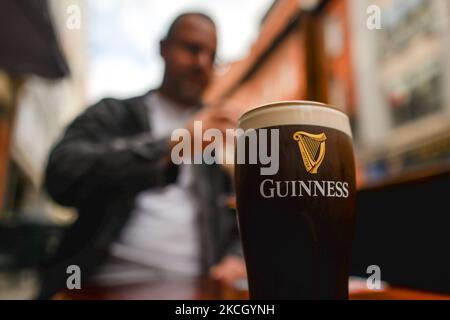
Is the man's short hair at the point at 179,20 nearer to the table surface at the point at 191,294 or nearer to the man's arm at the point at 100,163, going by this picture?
the man's arm at the point at 100,163

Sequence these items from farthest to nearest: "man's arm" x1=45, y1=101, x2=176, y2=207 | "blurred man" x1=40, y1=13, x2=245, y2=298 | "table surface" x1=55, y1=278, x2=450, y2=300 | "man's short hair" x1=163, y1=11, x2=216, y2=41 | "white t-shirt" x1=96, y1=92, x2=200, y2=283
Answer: "man's short hair" x1=163, y1=11, x2=216, y2=41
"white t-shirt" x1=96, y1=92, x2=200, y2=283
"blurred man" x1=40, y1=13, x2=245, y2=298
"man's arm" x1=45, y1=101, x2=176, y2=207
"table surface" x1=55, y1=278, x2=450, y2=300

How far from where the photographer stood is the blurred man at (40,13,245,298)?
37.4 inches

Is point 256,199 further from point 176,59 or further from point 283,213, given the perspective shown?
point 176,59

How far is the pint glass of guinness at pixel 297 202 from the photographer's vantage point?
0.35m

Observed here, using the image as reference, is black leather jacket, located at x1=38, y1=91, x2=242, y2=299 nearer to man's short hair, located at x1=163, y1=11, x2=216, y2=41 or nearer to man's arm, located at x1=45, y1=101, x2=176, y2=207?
man's arm, located at x1=45, y1=101, x2=176, y2=207

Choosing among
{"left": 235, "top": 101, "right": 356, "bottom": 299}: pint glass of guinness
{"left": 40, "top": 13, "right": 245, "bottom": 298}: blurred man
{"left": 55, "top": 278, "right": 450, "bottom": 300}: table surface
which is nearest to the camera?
{"left": 235, "top": 101, "right": 356, "bottom": 299}: pint glass of guinness

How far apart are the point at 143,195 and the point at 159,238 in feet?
0.47

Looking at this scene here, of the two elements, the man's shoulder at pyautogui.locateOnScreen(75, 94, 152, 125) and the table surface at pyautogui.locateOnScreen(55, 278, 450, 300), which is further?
the man's shoulder at pyautogui.locateOnScreen(75, 94, 152, 125)

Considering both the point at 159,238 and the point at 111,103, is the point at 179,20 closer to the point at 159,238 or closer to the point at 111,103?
the point at 111,103

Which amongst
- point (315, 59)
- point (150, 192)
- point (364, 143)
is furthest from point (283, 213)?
point (364, 143)

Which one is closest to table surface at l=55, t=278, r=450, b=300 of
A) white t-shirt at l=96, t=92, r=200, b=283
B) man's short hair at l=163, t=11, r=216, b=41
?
white t-shirt at l=96, t=92, r=200, b=283
